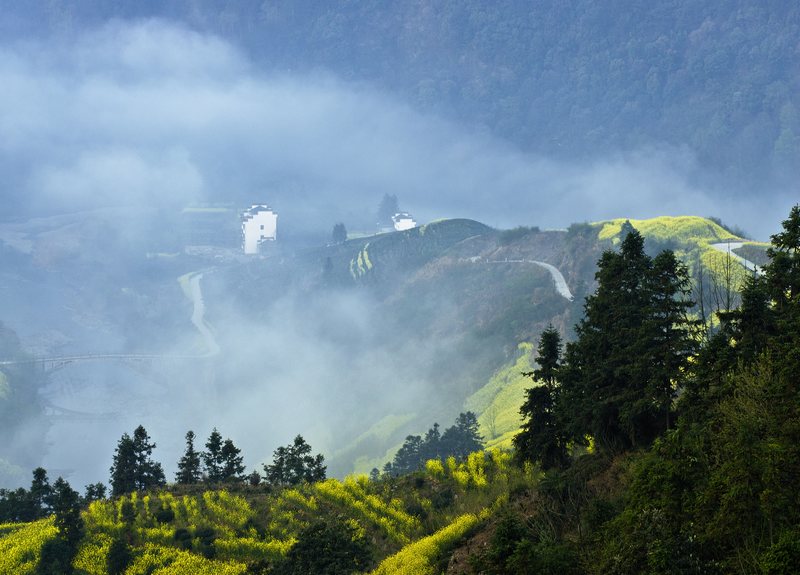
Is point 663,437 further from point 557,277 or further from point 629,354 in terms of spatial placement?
point 557,277

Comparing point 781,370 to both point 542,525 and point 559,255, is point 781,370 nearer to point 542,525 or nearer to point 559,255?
point 542,525

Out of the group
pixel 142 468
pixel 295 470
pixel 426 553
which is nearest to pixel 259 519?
pixel 295 470

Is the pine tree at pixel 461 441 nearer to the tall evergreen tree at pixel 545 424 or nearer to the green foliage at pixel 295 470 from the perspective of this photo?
the green foliage at pixel 295 470

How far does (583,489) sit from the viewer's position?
38219 mm

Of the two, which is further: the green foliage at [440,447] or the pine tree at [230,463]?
the green foliage at [440,447]

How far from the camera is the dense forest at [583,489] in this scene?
88.6ft

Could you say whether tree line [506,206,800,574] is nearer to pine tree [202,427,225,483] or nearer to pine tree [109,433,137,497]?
pine tree [202,427,225,483]

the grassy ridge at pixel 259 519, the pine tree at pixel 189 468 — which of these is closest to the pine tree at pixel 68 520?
the grassy ridge at pixel 259 519

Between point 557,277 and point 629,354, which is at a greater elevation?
point 557,277

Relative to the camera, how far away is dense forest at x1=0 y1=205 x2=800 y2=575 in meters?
27.0

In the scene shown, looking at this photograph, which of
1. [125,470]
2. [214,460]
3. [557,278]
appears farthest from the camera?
[557,278]

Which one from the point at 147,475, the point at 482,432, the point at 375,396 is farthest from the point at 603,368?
the point at 375,396

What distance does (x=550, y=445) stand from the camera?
1859 inches

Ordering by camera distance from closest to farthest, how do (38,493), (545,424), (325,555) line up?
1. (325,555)
2. (545,424)
3. (38,493)
